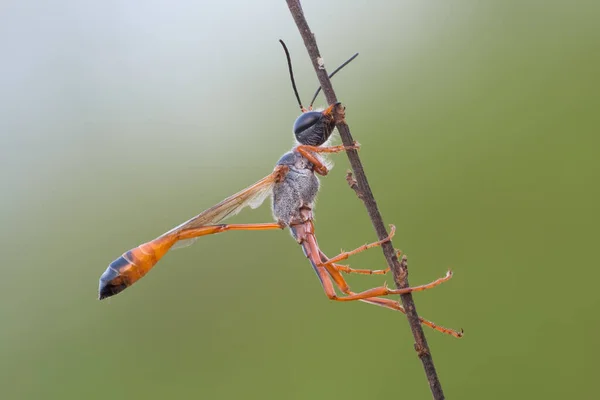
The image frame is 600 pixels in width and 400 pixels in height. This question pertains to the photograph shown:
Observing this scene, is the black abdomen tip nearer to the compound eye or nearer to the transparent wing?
the transparent wing

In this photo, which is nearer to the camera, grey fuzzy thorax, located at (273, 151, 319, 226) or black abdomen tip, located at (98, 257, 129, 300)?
black abdomen tip, located at (98, 257, 129, 300)

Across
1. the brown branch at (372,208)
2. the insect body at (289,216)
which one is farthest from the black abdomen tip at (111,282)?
the brown branch at (372,208)

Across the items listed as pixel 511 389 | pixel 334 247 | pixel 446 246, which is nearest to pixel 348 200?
pixel 334 247

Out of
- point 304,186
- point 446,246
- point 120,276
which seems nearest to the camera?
point 120,276

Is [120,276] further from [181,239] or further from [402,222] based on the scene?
[402,222]

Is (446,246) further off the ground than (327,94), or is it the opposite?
(327,94)

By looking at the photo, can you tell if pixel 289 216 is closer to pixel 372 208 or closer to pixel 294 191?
pixel 294 191

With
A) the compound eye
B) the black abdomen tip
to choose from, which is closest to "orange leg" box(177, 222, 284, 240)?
the black abdomen tip
